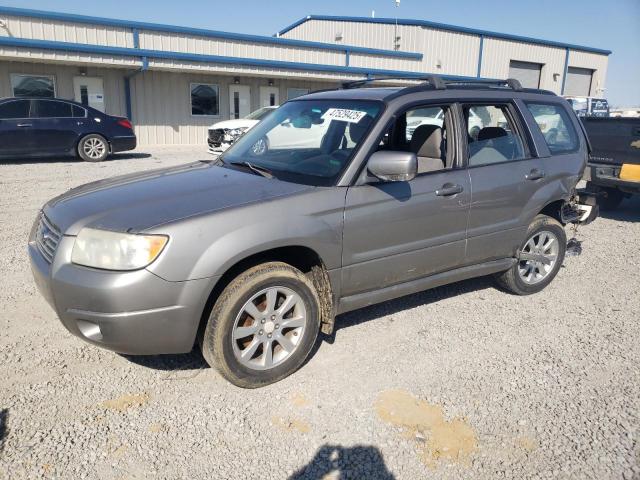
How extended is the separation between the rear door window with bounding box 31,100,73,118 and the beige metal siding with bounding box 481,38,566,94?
2550 centimetres

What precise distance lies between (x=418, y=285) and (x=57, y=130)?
12.2 meters

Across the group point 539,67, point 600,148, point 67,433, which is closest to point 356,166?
point 67,433

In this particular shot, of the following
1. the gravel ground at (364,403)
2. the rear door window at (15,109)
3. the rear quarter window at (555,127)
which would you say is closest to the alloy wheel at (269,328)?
the gravel ground at (364,403)

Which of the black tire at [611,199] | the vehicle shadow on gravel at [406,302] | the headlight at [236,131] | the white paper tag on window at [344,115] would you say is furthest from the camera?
the headlight at [236,131]

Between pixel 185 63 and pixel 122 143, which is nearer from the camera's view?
pixel 122 143

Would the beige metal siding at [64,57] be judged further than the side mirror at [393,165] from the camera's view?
Yes

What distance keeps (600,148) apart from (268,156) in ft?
21.0

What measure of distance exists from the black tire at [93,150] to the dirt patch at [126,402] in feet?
39.8

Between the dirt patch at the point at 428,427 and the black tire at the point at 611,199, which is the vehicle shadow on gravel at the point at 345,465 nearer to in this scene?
the dirt patch at the point at 428,427

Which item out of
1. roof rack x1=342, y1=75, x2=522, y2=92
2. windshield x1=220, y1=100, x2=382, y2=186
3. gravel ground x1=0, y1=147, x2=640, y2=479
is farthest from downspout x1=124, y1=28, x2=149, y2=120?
gravel ground x1=0, y1=147, x2=640, y2=479

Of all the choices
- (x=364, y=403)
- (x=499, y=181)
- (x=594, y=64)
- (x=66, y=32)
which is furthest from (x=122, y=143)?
(x=594, y=64)

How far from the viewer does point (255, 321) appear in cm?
319

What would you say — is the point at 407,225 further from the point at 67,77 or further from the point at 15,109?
the point at 67,77

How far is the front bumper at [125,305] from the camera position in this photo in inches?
109
